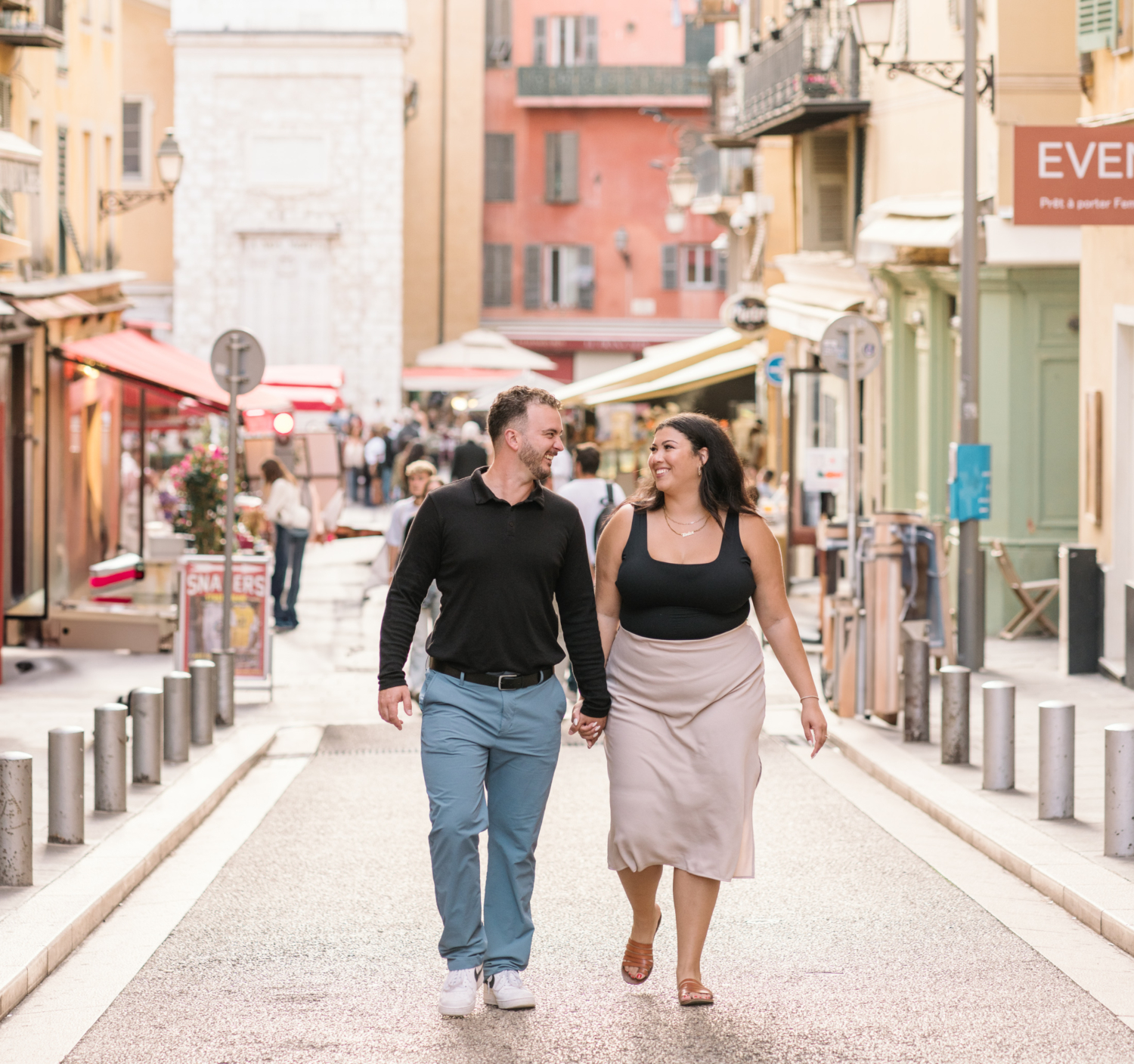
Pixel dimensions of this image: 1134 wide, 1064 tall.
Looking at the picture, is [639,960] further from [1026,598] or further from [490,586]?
[1026,598]

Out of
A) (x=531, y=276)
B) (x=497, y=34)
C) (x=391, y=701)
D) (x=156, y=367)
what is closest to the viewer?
(x=391, y=701)

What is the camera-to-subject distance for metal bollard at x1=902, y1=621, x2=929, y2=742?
12.0 metres

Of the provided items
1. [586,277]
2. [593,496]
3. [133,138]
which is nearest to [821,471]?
[593,496]

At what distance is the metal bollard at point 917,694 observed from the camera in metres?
12.0

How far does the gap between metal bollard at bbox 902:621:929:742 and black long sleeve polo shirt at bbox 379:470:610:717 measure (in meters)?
6.05

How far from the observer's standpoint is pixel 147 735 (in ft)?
34.7

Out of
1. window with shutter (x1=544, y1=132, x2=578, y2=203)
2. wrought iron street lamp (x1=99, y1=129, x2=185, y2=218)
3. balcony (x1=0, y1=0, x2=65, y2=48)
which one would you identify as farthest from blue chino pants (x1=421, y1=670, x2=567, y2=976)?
window with shutter (x1=544, y1=132, x2=578, y2=203)

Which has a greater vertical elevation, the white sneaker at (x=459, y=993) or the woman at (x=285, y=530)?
the woman at (x=285, y=530)

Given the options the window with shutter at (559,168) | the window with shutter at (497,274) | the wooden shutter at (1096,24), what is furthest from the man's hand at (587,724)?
the window with shutter at (559,168)

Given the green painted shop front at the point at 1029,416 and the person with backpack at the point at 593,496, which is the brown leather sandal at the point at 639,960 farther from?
the green painted shop front at the point at 1029,416

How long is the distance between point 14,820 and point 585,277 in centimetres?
5238

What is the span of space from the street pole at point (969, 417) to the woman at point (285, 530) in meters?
7.10

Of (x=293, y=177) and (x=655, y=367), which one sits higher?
(x=293, y=177)

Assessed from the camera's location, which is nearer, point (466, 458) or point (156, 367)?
point (466, 458)
